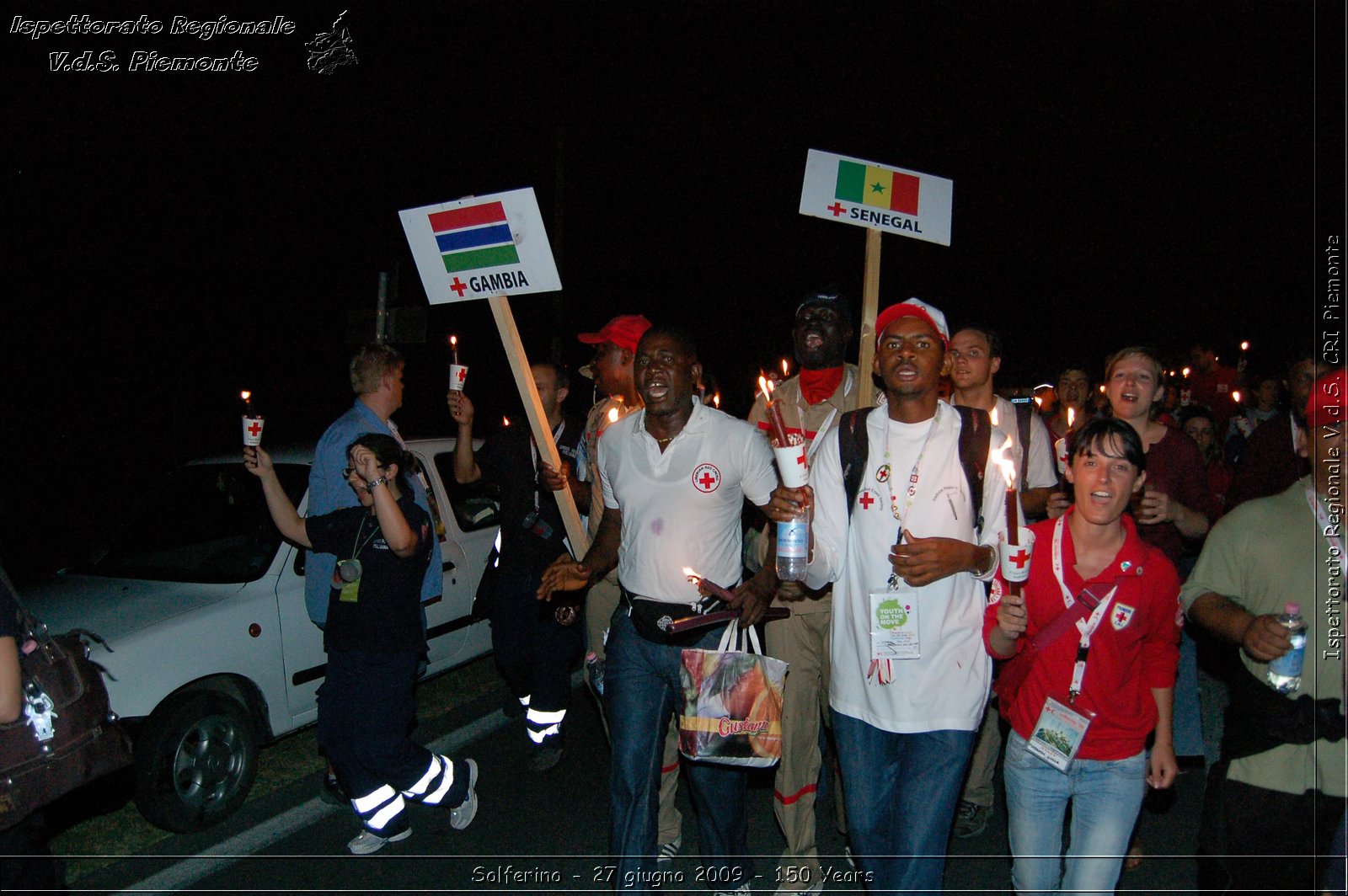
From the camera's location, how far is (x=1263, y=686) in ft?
9.28

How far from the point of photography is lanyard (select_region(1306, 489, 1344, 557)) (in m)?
2.80

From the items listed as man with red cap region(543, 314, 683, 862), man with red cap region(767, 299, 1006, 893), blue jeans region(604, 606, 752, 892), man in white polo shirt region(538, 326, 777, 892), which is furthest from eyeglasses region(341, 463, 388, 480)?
man with red cap region(767, 299, 1006, 893)

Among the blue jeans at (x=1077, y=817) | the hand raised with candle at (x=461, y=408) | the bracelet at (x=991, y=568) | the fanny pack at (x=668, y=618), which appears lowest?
the blue jeans at (x=1077, y=817)

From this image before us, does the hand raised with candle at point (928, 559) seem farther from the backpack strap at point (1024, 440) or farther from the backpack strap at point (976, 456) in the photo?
the backpack strap at point (1024, 440)

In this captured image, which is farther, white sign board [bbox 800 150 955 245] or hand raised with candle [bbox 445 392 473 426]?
hand raised with candle [bbox 445 392 473 426]

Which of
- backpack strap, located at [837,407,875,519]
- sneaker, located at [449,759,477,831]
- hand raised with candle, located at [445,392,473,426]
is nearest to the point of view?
backpack strap, located at [837,407,875,519]

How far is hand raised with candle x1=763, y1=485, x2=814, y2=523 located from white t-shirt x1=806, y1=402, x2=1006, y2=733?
0.72 ft

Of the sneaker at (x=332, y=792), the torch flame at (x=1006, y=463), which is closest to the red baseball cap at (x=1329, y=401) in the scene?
the torch flame at (x=1006, y=463)

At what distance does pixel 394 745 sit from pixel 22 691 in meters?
1.83

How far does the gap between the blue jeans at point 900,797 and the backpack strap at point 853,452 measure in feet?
2.74

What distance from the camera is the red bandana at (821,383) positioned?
461cm

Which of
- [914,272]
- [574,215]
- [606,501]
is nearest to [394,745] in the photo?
[606,501]

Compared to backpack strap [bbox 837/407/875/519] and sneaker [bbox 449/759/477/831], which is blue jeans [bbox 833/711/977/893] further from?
sneaker [bbox 449/759/477/831]

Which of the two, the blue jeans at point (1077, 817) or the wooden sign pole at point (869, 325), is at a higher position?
the wooden sign pole at point (869, 325)
